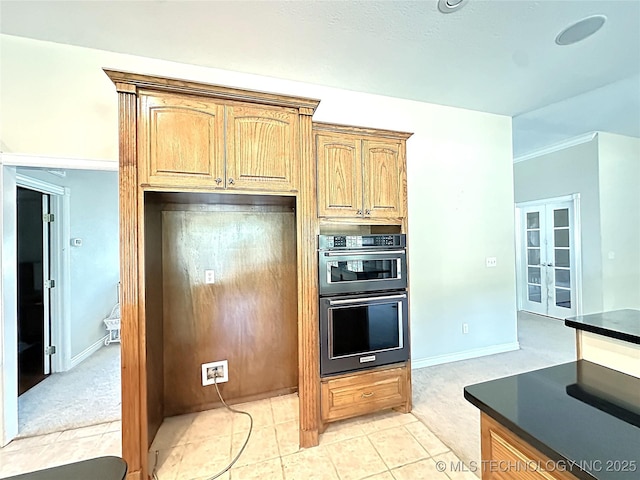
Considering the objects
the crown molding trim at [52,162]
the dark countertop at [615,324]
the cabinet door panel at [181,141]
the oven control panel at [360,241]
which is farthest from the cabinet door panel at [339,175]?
the crown molding trim at [52,162]

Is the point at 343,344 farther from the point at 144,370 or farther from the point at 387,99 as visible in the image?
the point at 387,99

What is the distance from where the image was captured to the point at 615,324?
1.17m

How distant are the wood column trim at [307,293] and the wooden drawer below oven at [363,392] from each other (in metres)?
0.15

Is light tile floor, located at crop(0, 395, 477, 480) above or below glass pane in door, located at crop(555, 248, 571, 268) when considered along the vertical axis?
below

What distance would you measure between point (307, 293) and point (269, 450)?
3.55 feet

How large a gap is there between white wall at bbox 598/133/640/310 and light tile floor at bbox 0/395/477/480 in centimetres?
457

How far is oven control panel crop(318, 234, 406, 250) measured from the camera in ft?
6.97

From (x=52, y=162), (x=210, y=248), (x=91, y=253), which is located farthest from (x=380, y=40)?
(x=91, y=253)

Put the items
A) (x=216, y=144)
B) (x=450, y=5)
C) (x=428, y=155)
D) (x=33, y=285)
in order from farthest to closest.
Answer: (x=428, y=155)
(x=33, y=285)
(x=450, y=5)
(x=216, y=144)

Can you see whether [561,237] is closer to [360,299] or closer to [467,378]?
[467,378]

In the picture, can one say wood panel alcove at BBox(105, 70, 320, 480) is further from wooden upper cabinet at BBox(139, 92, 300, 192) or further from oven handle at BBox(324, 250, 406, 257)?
oven handle at BBox(324, 250, 406, 257)

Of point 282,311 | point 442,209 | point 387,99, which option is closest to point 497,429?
point 282,311

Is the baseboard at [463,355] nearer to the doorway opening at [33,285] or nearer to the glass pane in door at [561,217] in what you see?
the glass pane in door at [561,217]

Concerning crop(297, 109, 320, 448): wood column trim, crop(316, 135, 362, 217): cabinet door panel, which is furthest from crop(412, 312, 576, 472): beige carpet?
crop(316, 135, 362, 217): cabinet door panel
